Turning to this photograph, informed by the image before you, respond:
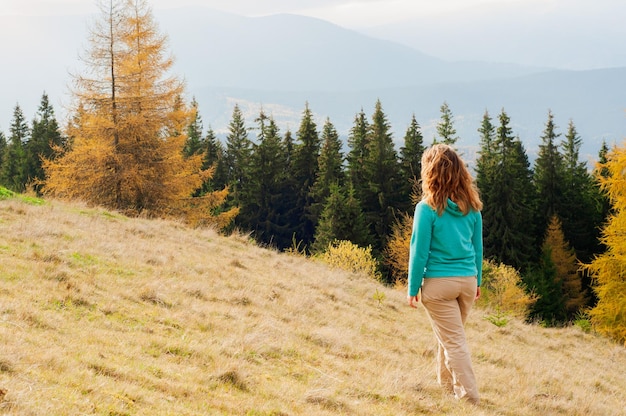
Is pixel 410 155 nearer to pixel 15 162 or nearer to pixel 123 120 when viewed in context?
pixel 123 120

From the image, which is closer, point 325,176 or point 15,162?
point 325,176

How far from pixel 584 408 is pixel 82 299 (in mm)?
6025

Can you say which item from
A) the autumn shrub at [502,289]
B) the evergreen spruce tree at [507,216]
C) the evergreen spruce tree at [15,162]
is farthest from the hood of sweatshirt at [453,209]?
the evergreen spruce tree at [15,162]

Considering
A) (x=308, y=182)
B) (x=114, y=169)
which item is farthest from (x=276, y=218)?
(x=114, y=169)

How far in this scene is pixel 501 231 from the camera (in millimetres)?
43000

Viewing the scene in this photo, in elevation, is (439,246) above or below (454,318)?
above

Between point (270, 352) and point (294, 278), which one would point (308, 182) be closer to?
point (294, 278)

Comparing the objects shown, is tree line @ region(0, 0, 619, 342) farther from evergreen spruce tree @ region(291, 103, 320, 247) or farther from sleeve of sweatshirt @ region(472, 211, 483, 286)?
sleeve of sweatshirt @ region(472, 211, 483, 286)

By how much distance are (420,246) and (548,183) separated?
47.0 metres

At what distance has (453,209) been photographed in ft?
17.6

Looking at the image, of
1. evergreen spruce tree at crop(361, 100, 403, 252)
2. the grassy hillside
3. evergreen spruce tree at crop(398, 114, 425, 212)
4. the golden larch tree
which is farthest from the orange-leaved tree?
evergreen spruce tree at crop(398, 114, 425, 212)

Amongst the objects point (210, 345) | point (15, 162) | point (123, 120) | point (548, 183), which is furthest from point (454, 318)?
point (15, 162)

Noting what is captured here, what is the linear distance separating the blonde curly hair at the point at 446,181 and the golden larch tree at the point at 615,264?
64.0 feet

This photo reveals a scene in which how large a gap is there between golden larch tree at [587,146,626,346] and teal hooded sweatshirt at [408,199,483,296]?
64.0ft
